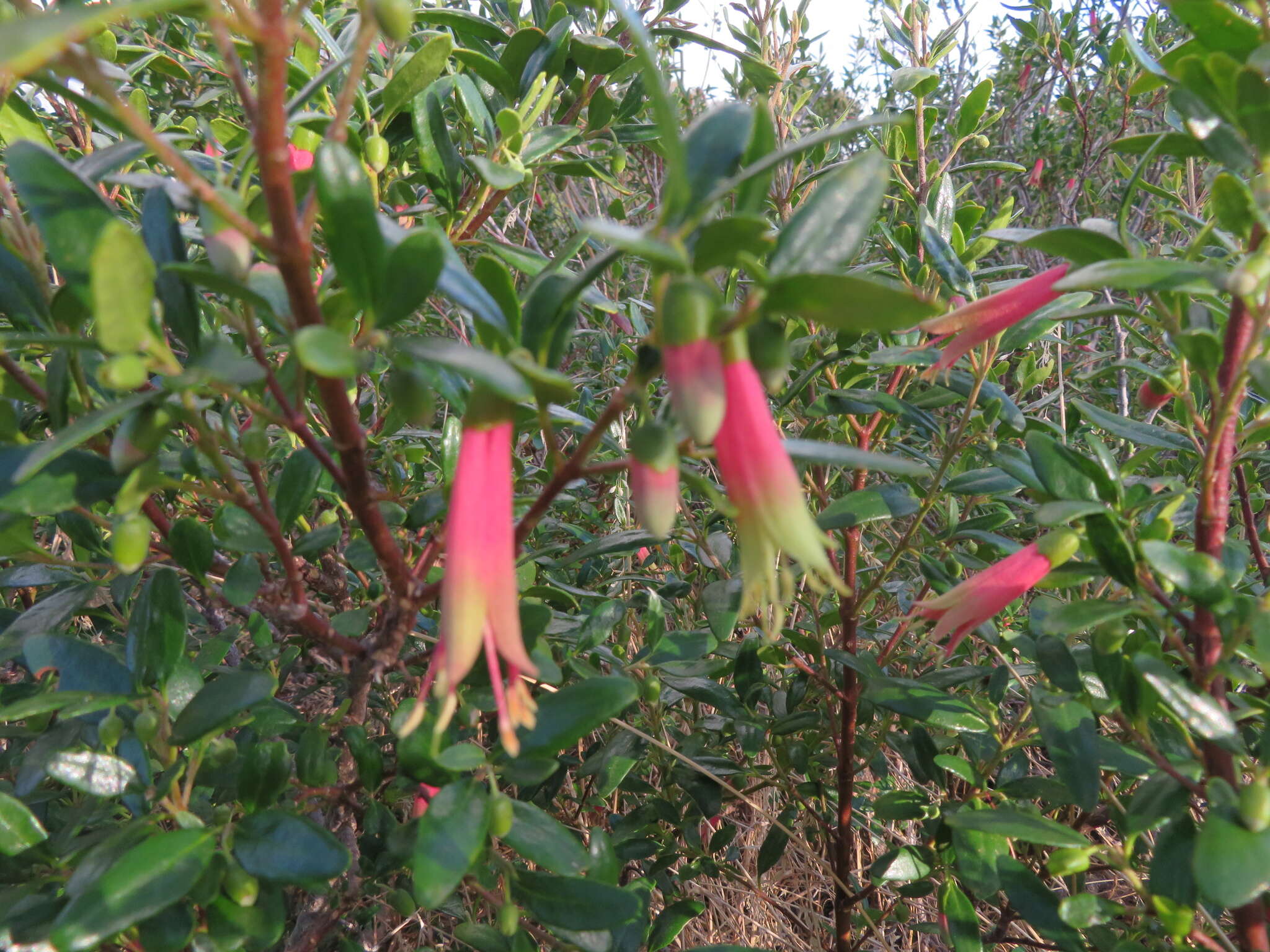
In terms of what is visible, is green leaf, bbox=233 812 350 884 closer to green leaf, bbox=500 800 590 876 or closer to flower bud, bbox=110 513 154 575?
green leaf, bbox=500 800 590 876

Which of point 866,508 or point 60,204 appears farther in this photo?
point 866,508

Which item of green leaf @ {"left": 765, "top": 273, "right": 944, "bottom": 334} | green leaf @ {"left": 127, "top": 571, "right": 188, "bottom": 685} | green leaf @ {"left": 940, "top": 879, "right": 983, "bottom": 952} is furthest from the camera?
green leaf @ {"left": 940, "top": 879, "right": 983, "bottom": 952}

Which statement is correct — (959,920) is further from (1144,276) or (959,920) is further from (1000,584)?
(1144,276)

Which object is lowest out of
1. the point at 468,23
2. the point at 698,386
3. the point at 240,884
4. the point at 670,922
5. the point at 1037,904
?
the point at 670,922

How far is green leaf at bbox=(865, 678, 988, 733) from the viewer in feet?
2.86

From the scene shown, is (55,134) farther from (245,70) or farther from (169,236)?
(169,236)

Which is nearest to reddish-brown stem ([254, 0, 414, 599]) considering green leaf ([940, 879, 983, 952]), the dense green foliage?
the dense green foliage

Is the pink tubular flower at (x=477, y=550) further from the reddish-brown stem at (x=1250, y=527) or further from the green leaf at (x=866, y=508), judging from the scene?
the reddish-brown stem at (x=1250, y=527)

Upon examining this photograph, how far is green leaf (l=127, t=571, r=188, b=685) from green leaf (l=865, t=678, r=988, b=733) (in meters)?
0.70

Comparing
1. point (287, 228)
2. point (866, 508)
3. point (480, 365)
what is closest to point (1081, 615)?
point (866, 508)

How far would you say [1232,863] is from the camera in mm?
524

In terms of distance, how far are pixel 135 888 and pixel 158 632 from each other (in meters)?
0.23

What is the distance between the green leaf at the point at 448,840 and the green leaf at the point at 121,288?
339 mm

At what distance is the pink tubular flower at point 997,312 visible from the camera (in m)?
0.63
